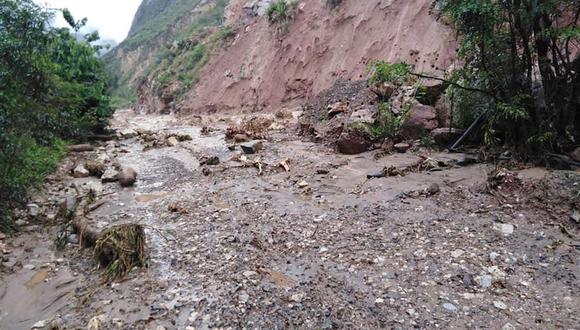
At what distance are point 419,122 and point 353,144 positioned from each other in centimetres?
133

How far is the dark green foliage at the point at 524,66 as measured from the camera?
5562 millimetres

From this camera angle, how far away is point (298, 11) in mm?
18812

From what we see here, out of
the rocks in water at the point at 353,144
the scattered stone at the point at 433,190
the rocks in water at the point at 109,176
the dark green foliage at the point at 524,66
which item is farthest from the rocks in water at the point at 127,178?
the dark green foliage at the point at 524,66

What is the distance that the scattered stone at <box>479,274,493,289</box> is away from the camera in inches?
150

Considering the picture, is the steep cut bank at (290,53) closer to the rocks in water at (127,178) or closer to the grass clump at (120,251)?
the grass clump at (120,251)

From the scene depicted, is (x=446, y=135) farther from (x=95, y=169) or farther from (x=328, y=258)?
(x=95, y=169)

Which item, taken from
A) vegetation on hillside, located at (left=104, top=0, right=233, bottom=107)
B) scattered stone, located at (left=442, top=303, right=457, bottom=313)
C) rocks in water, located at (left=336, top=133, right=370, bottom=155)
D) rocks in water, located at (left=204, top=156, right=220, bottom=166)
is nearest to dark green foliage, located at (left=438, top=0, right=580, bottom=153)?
rocks in water, located at (left=336, top=133, right=370, bottom=155)

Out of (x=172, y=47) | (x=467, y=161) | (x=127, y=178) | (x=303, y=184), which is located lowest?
(x=303, y=184)

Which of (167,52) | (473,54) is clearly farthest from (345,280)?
(167,52)

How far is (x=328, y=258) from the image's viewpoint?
4449 millimetres

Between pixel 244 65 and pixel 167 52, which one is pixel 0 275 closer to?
pixel 244 65

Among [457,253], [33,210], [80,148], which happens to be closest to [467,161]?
[457,253]

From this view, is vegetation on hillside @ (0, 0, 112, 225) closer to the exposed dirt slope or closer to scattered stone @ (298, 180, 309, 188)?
scattered stone @ (298, 180, 309, 188)

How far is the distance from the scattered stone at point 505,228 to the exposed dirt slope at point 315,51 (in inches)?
239
